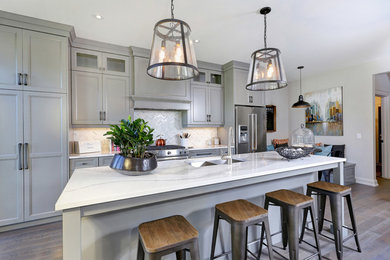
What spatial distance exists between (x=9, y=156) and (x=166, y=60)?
2576 millimetres

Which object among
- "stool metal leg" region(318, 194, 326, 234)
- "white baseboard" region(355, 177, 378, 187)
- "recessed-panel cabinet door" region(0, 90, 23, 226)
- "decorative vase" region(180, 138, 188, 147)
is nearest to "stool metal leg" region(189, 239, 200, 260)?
"stool metal leg" region(318, 194, 326, 234)

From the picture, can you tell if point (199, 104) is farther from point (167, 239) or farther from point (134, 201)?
point (167, 239)

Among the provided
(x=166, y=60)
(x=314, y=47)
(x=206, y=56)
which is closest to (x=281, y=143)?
(x=314, y=47)

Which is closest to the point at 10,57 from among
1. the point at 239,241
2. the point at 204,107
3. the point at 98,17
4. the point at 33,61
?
the point at 33,61

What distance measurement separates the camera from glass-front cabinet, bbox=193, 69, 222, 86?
414 cm

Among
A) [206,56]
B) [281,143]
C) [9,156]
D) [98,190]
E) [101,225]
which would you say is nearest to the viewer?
[98,190]

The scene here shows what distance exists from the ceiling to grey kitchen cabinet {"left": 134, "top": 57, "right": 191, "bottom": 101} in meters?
0.39

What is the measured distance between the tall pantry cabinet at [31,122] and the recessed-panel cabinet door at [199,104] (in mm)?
A: 2278

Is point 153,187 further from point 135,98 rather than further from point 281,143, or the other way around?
point 281,143

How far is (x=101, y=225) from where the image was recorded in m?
1.26

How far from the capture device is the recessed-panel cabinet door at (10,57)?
237 centimetres

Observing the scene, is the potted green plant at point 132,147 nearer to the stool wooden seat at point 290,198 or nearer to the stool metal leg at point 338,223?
the stool wooden seat at point 290,198

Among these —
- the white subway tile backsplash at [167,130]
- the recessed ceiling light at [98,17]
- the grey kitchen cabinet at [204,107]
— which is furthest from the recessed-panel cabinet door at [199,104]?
the recessed ceiling light at [98,17]

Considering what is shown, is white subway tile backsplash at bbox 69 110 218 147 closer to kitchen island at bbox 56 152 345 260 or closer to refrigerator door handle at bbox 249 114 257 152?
refrigerator door handle at bbox 249 114 257 152
